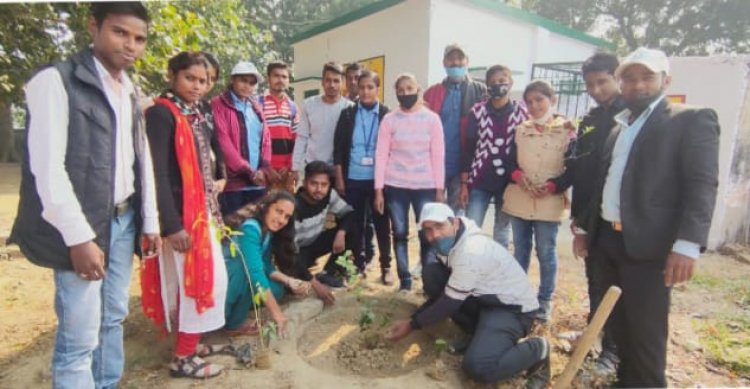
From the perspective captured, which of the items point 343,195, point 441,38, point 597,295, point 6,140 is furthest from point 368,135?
point 6,140

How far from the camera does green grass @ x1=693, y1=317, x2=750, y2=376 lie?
3021mm

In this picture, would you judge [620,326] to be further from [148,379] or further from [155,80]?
[155,80]

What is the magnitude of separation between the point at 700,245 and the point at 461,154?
6.44ft

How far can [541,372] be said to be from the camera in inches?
106

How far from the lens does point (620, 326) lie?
2.57 m

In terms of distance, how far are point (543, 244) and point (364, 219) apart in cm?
145

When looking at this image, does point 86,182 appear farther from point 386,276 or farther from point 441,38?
point 441,38

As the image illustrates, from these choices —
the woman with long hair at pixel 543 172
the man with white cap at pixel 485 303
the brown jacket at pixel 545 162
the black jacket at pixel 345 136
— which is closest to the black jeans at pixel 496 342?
the man with white cap at pixel 485 303

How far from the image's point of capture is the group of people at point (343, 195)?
1.79 metres

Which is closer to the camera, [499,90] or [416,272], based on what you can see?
[499,90]

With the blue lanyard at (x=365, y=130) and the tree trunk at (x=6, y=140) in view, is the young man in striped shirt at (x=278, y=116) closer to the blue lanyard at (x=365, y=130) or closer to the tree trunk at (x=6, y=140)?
the blue lanyard at (x=365, y=130)

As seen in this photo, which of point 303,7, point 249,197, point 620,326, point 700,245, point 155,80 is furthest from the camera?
point 303,7

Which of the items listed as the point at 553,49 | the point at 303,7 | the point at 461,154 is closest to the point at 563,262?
the point at 461,154

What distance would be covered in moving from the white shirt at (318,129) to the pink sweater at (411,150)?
547mm
